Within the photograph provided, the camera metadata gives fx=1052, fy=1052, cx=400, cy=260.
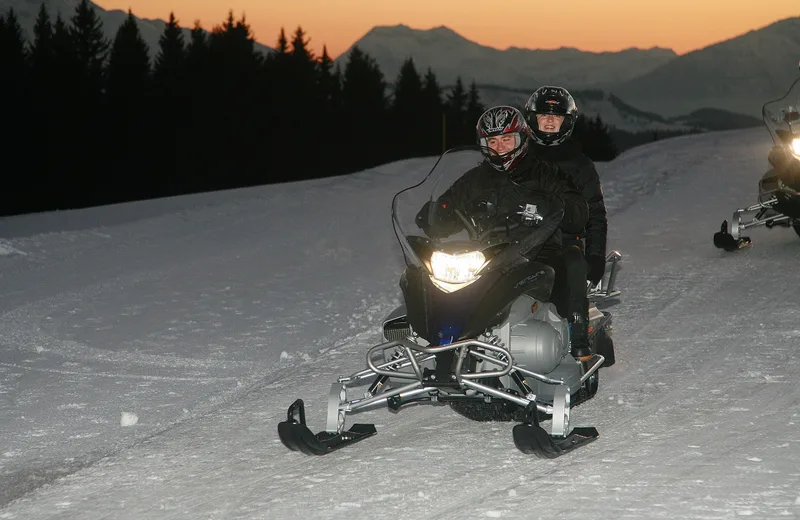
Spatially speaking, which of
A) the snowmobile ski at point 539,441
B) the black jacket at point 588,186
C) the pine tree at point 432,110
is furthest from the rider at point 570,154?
the pine tree at point 432,110

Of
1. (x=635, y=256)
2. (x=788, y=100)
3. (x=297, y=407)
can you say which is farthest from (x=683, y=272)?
(x=297, y=407)

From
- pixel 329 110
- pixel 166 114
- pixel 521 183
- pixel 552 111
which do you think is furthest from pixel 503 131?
pixel 329 110

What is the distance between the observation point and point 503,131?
6.04m

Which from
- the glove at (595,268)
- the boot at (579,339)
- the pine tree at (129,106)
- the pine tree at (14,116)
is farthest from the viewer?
the pine tree at (129,106)

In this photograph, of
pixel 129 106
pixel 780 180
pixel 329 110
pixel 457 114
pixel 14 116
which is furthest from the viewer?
pixel 457 114

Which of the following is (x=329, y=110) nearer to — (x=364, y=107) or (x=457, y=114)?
(x=364, y=107)

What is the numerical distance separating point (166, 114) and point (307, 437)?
198 feet

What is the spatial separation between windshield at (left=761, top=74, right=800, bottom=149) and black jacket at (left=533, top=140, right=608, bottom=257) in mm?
4798

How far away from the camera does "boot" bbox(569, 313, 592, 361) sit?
6.16 meters

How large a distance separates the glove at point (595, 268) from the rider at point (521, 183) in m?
0.82

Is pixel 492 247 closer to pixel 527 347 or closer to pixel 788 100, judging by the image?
pixel 527 347

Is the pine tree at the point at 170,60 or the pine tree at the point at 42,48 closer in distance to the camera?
the pine tree at the point at 42,48

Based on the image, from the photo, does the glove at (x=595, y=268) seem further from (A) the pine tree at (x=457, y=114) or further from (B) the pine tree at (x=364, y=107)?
(A) the pine tree at (x=457, y=114)

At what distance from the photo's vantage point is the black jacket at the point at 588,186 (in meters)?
7.21
